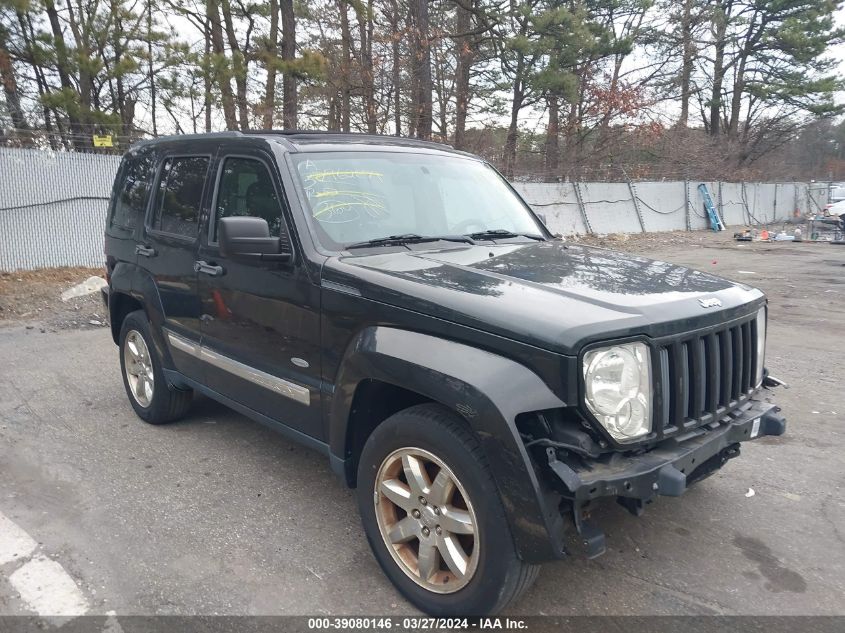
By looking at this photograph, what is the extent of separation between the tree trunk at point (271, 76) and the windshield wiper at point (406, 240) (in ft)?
44.6

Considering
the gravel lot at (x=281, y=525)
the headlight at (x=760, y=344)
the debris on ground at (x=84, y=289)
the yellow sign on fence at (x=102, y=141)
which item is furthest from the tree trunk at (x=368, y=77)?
the headlight at (x=760, y=344)

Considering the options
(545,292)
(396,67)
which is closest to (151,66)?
(396,67)

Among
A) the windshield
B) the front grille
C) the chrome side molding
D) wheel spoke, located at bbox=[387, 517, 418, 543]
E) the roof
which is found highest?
the roof

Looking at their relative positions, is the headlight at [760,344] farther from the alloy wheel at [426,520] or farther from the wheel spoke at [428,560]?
the wheel spoke at [428,560]

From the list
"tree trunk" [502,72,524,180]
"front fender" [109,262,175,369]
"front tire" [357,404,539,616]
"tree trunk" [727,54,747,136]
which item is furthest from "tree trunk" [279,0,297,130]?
"tree trunk" [727,54,747,136]

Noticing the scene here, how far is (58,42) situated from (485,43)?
1300 cm

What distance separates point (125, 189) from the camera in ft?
17.1

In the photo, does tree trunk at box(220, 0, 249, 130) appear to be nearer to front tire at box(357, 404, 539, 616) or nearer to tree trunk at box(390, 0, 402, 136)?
tree trunk at box(390, 0, 402, 136)

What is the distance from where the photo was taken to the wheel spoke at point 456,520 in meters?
2.59

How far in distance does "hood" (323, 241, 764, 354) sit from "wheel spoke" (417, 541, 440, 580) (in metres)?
0.97

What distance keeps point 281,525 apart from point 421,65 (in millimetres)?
16628

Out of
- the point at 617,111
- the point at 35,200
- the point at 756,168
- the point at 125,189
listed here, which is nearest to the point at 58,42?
the point at 35,200

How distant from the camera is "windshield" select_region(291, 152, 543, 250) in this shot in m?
3.50

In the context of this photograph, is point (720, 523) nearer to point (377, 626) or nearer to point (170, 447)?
point (377, 626)
